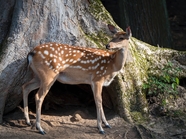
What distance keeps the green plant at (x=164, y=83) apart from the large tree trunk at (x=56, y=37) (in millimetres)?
130

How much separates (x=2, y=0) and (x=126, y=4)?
9.41 ft

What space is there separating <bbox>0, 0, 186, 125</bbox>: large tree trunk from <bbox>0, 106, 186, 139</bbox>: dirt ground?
0.20 m

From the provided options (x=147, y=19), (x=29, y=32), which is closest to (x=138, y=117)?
(x=29, y=32)

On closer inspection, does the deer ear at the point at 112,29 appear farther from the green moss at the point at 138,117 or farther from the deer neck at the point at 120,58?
the green moss at the point at 138,117

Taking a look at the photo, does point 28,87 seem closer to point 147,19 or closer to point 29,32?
point 29,32

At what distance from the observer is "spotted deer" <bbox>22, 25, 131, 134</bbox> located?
245 inches

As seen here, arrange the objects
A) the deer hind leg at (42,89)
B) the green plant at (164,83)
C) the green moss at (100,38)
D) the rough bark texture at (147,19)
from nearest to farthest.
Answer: the deer hind leg at (42,89) < the green moss at (100,38) < the green plant at (164,83) < the rough bark texture at (147,19)

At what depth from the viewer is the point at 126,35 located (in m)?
6.45

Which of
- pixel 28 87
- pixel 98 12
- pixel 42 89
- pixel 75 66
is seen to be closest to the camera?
pixel 42 89

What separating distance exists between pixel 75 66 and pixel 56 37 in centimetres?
61

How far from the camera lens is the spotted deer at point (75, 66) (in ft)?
20.4

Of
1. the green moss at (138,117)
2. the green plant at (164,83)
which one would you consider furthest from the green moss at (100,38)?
the green moss at (138,117)

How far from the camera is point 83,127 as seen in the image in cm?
656

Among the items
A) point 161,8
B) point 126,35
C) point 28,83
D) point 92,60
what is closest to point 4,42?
point 28,83
